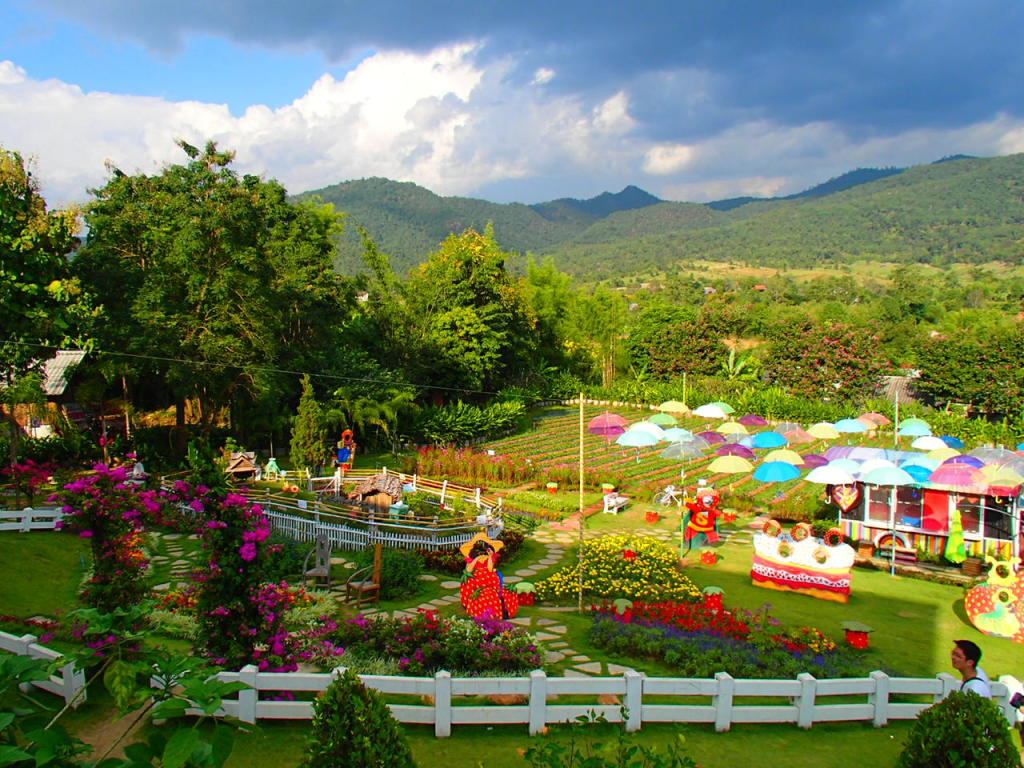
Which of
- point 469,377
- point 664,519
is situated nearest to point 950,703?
point 664,519

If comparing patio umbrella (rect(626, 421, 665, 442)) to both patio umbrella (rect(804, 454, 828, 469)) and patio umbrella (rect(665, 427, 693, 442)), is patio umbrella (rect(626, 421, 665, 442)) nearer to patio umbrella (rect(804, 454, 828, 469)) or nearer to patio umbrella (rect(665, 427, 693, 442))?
patio umbrella (rect(665, 427, 693, 442))

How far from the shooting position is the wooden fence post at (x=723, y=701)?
669 centimetres

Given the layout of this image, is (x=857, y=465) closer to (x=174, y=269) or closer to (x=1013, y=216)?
(x=174, y=269)

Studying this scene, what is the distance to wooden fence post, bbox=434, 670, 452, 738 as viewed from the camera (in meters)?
6.33

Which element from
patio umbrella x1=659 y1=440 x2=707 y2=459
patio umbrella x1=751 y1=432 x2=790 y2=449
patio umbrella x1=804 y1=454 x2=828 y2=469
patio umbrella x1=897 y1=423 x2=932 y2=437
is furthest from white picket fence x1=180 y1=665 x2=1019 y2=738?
patio umbrella x1=897 y1=423 x2=932 y2=437

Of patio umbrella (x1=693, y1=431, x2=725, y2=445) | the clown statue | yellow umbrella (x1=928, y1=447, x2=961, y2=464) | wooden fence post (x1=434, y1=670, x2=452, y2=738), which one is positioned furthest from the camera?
patio umbrella (x1=693, y1=431, x2=725, y2=445)

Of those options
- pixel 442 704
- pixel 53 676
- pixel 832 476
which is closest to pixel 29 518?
pixel 53 676

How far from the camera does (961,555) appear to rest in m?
13.4

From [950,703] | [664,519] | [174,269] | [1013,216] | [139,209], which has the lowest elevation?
[664,519]

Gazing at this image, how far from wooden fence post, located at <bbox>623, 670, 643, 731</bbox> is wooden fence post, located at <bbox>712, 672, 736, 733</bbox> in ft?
2.61

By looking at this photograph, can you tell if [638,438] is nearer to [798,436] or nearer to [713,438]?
[713,438]

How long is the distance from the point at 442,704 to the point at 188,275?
54.3ft

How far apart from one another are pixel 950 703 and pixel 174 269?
19.9 metres

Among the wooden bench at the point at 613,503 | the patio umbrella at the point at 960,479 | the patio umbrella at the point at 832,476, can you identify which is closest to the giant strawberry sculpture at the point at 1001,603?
the patio umbrella at the point at 960,479
